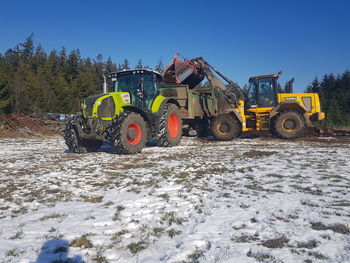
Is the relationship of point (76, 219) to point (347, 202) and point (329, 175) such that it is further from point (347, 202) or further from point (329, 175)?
point (329, 175)

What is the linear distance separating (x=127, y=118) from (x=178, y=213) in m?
4.88

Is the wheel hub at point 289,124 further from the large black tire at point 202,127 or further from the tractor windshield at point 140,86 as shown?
the tractor windshield at point 140,86

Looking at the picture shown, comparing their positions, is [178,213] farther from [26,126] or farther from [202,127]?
[26,126]

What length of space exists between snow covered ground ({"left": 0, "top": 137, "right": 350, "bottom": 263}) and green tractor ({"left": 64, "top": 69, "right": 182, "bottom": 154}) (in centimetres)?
189

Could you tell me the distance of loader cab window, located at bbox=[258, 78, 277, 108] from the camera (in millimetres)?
12016

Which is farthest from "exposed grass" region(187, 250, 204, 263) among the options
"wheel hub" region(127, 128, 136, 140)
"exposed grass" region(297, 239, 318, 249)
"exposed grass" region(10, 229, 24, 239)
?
"wheel hub" region(127, 128, 136, 140)

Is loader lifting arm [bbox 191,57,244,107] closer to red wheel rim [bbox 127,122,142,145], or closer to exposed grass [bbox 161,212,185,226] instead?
red wheel rim [bbox 127,122,142,145]

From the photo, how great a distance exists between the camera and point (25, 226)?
10.0 ft

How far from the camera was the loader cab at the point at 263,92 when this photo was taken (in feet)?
39.3

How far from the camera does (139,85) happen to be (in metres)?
9.23

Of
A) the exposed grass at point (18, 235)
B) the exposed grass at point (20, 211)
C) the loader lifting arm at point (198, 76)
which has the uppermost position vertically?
the loader lifting arm at point (198, 76)

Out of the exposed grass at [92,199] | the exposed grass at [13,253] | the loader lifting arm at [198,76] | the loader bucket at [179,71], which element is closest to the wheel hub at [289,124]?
the loader lifting arm at [198,76]

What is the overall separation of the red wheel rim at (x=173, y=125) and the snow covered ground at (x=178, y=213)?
402 centimetres

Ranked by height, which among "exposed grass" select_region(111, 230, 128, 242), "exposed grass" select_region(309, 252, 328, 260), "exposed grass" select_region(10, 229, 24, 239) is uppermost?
"exposed grass" select_region(10, 229, 24, 239)
